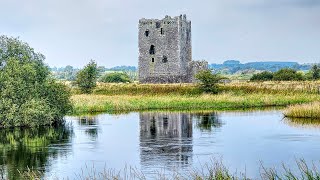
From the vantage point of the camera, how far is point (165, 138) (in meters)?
32.4

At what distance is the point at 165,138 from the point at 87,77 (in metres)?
30.8

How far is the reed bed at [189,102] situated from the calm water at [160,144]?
7499 mm

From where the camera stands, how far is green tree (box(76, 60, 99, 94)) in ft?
203

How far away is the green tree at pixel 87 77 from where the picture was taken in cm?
6179

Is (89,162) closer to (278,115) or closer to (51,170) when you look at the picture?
(51,170)

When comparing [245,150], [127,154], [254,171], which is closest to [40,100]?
[127,154]

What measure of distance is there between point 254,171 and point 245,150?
590 centimetres

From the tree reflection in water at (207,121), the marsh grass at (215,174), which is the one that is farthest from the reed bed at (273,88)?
the marsh grass at (215,174)

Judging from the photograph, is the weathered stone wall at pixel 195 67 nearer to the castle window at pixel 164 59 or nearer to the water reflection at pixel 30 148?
the castle window at pixel 164 59

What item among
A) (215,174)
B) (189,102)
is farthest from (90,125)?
(215,174)

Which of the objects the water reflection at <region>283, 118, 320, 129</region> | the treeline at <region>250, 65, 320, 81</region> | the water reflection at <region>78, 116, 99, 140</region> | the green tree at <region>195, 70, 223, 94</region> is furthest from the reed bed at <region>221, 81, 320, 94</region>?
the treeline at <region>250, 65, 320, 81</region>

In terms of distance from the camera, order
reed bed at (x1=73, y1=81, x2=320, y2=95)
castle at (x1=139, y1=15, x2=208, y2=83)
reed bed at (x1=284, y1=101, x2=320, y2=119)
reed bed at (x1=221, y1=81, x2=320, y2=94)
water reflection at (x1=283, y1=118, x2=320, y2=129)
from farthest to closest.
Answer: castle at (x1=139, y1=15, x2=208, y2=83) < reed bed at (x1=73, y1=81, x2=320, y2=95) < reed bed at (x1=221, y1=81, x2=320, y2=94) < reed bed at (x1=284, y1=101, x2=320, y2=119) < water reflection at (x1=283, y1=118, x2=320, y2=129)

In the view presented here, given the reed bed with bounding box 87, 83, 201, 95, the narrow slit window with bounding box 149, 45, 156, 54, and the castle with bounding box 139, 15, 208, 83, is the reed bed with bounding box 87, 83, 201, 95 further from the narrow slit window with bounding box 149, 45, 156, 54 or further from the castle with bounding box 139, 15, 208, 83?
the narrow slit window with bounding box 149, 45, 156, 54

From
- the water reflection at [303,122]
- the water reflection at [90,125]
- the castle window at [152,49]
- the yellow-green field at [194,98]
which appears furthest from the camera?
the castle window at [152,49]
